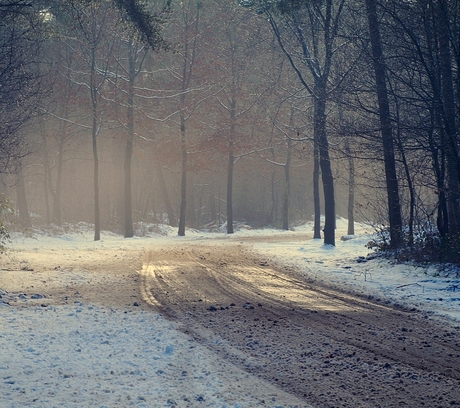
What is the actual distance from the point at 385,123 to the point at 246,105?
20590 mm

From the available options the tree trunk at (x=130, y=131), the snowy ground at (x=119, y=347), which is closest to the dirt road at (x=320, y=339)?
the snowy ground at (x=119, y=347)

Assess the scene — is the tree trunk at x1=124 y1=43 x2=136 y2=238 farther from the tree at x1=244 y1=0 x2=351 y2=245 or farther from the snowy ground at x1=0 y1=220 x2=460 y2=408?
the snowy ground at x1=0 y1=220 x2=460 y2=408

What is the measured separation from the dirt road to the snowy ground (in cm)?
41

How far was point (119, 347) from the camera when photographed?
281 inches

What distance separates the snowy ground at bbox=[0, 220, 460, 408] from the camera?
5340 millimetres

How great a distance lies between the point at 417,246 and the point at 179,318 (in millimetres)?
9151

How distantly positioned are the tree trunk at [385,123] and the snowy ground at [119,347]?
2.73 m

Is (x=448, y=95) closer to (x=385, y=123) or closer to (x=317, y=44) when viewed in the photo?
(x=385, y=123)

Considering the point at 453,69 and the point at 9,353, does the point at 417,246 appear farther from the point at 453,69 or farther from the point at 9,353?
the point at 9,353

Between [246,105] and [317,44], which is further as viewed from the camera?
[246,105]

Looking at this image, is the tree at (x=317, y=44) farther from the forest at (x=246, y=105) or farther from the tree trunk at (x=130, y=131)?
the tree trunk at (x=130, y=131)

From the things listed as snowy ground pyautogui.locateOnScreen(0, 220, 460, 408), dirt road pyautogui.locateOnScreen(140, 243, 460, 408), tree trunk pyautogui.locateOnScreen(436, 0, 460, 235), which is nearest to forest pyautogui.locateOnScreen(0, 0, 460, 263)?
tree trunk pyautogui.locateOnScreen(436, 0, 460, 235)

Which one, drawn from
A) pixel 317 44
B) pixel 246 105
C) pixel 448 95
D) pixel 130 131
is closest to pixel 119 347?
pixel 448 95

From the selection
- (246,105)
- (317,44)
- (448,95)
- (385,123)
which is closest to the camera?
(448,95)
